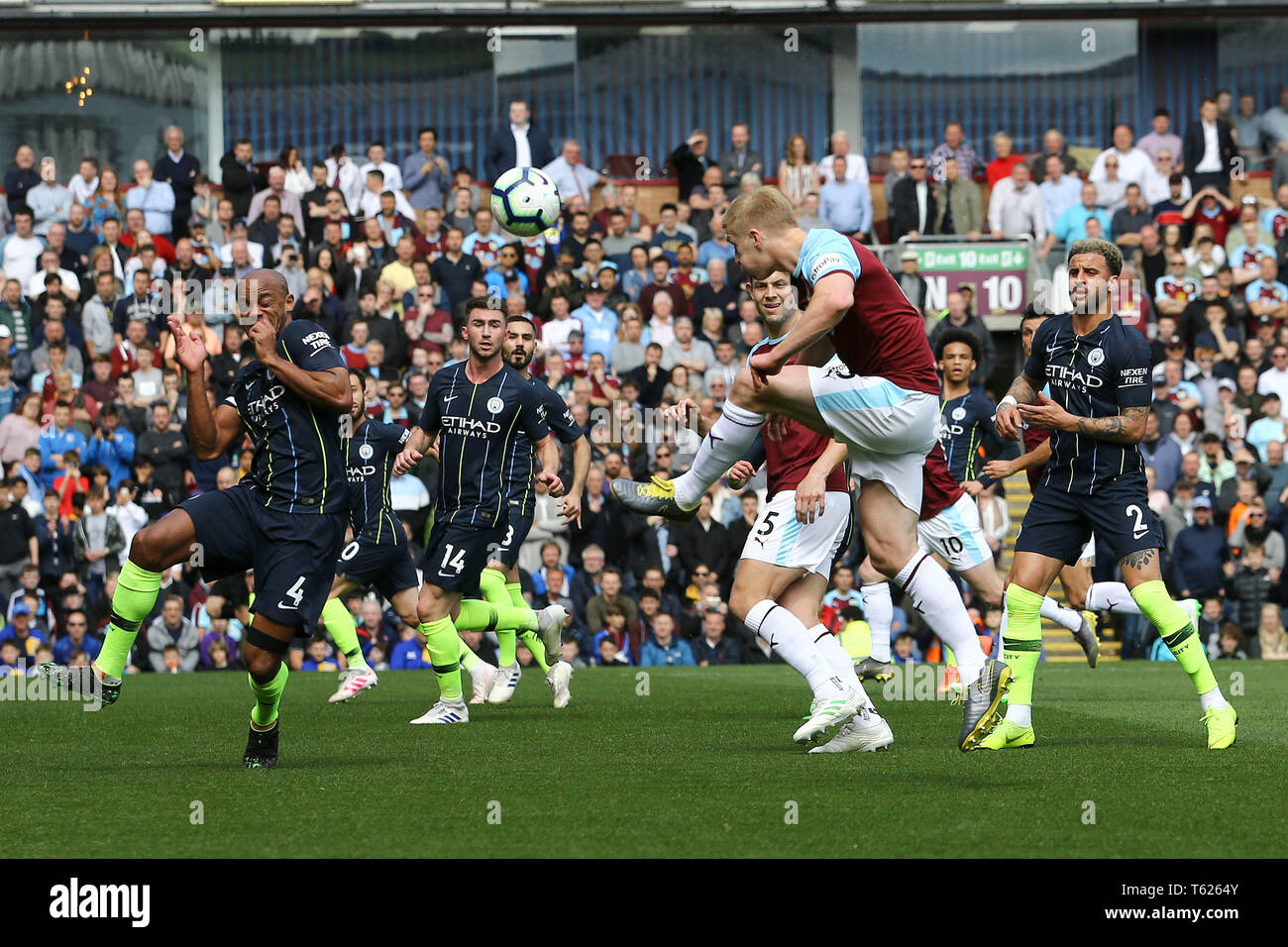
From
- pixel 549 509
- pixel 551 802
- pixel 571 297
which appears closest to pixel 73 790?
pixel 551 802

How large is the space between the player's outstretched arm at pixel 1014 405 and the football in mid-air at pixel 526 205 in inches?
200

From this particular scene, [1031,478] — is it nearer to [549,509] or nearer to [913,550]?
[913,550]

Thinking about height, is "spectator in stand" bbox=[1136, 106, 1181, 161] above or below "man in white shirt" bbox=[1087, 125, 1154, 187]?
above

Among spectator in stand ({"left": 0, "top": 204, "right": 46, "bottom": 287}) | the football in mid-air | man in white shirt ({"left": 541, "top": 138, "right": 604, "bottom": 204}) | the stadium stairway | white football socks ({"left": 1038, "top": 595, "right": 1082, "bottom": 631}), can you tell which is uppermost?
man in white shirt ({"left": 541, "top": 138, "right": 604, "bottom": 204})

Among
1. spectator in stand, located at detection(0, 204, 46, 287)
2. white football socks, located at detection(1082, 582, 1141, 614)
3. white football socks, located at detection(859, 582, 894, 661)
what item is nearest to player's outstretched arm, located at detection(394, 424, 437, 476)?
white football socks, located at detection(859, 582, 894, 661)

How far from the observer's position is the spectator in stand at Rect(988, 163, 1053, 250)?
22.7 m

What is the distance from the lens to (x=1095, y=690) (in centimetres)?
1288

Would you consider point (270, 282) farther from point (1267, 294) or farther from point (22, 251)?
point (1267, 294)

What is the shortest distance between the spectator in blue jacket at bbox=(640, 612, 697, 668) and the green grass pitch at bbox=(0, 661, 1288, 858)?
5.93 m

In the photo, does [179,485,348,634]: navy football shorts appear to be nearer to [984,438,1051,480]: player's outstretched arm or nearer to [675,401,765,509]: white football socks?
[675,401,765,509]: white football socks

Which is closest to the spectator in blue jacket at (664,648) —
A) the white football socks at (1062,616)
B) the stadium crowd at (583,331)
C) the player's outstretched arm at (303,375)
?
the stadium crowd at (583,331)

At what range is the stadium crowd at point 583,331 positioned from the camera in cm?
1791

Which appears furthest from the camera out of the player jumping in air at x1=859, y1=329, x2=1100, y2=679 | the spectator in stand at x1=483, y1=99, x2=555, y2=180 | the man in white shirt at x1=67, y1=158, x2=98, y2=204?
the spectator in stand at x1=483, y1=99, x2=555, y2=180

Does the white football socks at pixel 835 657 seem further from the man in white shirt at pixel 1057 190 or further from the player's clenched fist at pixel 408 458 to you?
the man in white shirt at pixel 1057 190
